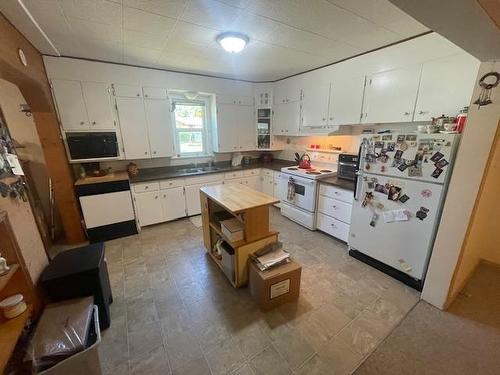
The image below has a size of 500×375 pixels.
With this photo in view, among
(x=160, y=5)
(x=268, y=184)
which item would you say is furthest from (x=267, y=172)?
(x=160, y=5)

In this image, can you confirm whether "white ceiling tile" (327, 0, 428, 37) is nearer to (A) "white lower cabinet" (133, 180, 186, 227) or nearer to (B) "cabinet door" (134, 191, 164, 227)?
(A) "white lower cabinet" (133, 180, 186, 227)

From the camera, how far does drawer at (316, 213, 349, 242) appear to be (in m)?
2.86

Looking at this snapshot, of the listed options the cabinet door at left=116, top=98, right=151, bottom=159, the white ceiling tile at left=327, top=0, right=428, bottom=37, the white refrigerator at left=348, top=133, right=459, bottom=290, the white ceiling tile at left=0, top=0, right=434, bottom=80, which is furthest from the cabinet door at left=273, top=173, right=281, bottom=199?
the white ceiling tile at left=327, top=0, right=428, bottom=37

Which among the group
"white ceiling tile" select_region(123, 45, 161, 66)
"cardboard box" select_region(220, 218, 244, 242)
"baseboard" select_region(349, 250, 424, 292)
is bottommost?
"baseboard" select_region(349, 250, 424, 292)

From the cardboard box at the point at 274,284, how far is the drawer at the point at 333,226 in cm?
127

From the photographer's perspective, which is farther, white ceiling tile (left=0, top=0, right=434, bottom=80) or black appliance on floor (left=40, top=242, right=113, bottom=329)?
white ceiling tile (left=0, top=0, right=434, bottom=80)

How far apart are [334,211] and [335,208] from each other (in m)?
0.05

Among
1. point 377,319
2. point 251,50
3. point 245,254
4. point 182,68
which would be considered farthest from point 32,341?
point 182,68

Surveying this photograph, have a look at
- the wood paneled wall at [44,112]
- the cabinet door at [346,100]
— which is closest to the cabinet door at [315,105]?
the cabinet door at [346,100]

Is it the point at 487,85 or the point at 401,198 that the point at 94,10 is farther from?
the point at 401,198

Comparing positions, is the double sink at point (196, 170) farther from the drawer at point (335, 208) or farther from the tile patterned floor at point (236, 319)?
the drawer at point (335, 208)

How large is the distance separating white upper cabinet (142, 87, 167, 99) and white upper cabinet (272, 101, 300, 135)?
2.04 m

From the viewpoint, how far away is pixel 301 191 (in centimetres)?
333

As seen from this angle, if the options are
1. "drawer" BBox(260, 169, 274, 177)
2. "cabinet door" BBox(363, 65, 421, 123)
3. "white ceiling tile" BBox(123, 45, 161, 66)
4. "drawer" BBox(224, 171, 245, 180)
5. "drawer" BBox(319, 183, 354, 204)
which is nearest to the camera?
"cabinet door" BBox(363, 65, 421, 123)
